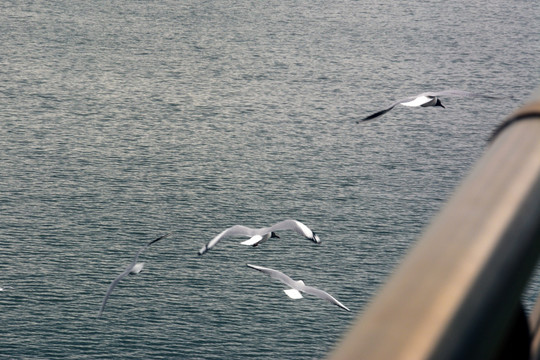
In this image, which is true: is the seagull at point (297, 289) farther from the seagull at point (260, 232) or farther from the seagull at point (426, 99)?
the seagull at point (426, 99)

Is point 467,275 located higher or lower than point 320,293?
higher

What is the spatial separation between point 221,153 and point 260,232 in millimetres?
281

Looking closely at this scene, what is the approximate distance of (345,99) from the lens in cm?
116

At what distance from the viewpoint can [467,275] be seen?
7 centimetres

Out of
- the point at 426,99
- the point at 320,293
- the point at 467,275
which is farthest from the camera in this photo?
the point at 426,99

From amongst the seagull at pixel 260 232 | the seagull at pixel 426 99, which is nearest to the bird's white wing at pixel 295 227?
the seagull at pixel 260 232

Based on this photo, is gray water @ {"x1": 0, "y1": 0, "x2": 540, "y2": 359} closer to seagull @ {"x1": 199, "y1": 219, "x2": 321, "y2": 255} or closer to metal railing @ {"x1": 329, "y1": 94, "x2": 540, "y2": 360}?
seagull @ {"x1": 199, "y1": 219, "x2": 321, "y2": 255}

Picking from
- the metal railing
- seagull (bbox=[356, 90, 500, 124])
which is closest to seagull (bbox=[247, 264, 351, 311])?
seagull (bbox=[356, 90, 500, 124])

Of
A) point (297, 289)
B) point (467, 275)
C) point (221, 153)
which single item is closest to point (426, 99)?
point (221, 153)

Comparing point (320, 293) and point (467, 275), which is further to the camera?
point (320, 293)

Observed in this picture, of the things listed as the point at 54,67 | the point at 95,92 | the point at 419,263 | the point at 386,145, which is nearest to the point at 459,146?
the point at 386,145

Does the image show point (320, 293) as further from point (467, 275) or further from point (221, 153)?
point (467, 275)

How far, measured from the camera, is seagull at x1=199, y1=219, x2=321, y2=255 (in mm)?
697

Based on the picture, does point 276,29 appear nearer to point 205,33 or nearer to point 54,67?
point 205,33
